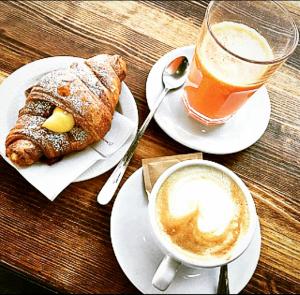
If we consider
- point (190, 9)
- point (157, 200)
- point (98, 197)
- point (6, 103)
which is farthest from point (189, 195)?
point (190, 9)

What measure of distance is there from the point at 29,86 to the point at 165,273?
21.0 inches

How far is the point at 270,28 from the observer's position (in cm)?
116

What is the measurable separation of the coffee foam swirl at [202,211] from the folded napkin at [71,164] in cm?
18

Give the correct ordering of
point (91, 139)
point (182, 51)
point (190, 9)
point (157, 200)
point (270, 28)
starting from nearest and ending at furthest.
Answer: point (157, 200) → point (91, 139) → point (270, 28) → point (182, 51) → point (190, 9)

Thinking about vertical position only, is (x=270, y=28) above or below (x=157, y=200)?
above

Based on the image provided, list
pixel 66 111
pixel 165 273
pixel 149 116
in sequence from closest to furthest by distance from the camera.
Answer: pixel 165 273 → pixel 66 111 → pixel 149 116

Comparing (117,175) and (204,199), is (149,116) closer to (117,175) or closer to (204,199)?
(117,175)

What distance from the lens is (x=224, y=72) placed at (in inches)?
42.4

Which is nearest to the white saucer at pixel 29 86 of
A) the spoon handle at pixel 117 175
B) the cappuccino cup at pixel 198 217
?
the spoon handle at pixel 117 175

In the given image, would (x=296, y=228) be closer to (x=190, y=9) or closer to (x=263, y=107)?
(x=263, y=107)

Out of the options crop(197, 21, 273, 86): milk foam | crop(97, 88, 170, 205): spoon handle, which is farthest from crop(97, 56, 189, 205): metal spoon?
crop(197, 21, 273, 86): milk foam

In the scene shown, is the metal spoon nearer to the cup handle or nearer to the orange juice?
the orange juice

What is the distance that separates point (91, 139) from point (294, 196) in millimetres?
488

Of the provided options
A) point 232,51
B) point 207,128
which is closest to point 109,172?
point 207,128
